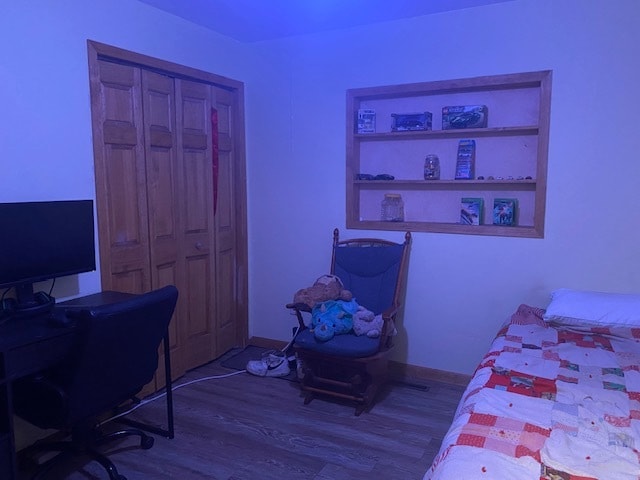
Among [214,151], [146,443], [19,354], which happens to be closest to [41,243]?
[19,354]

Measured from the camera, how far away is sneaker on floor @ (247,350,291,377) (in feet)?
11.3

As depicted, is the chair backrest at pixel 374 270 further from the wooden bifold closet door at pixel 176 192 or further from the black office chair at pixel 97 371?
the black office chair at pixel 97 371

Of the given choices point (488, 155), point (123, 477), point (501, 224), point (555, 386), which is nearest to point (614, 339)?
point (555, 386)

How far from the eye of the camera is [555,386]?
188 cm

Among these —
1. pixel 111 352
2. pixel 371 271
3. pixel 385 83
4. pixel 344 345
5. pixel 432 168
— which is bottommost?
pixel 344 345

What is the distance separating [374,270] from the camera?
3334mm

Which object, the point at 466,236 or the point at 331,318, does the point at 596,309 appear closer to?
the point at 466,236

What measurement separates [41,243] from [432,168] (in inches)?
95.1

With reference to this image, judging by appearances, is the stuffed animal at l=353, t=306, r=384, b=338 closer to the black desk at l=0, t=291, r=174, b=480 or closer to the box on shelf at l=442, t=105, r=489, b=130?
the box on shelf at l=442, t=105, r=489, b=130

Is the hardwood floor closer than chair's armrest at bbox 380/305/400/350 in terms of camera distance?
Yes

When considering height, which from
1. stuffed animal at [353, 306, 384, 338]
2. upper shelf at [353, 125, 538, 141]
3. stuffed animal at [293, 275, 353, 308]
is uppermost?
upper shelf at [353, 125, 538, 141]

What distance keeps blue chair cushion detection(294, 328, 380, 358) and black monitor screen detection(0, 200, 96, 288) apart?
4.25ft

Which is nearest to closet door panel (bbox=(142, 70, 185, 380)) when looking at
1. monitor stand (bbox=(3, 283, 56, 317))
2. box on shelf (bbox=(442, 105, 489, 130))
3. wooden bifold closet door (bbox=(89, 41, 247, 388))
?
wooden bifold closet door (bbox=(89, 41, 247, 388))

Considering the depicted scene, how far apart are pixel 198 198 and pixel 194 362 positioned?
120cm
